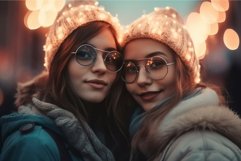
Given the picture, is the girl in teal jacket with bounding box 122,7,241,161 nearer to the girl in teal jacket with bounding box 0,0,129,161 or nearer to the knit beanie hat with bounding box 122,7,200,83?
the knit beanie hat with bounding box 122,7,200,83

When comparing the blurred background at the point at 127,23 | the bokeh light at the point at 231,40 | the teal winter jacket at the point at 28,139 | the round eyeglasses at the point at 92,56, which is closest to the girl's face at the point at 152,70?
the round eyeglasses at the point at 92,56

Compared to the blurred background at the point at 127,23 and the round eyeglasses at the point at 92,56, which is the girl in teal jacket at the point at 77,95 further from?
the blurred background at the point at 127,23

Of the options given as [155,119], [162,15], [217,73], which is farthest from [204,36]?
[155,119]

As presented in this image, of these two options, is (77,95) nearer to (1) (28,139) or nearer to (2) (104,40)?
(2) (104,40)

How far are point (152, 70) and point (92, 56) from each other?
41 cm

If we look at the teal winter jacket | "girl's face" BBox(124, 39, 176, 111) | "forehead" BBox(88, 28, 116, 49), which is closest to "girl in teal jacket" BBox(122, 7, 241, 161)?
"girl's face" BBox(124, 39, 176, 111)

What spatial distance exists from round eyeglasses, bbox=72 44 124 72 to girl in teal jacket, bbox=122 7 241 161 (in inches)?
3.1

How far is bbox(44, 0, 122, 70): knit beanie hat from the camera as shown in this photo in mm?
3174

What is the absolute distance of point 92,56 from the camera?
3.20 m

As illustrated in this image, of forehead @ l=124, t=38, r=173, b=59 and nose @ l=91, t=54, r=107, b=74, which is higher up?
forehead @ l=124, t=38, r=173, b=59

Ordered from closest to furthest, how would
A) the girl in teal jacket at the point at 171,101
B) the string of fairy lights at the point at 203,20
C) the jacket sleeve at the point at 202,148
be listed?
the jacket sleeve at the point at 202,148, the girl in teal jacket at the point at 171,101, the string of fairy lights at the point at 203,20

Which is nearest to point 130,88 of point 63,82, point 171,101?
point 171,101

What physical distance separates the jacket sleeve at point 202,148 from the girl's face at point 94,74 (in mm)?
735

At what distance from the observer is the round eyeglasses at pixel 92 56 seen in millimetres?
3168
